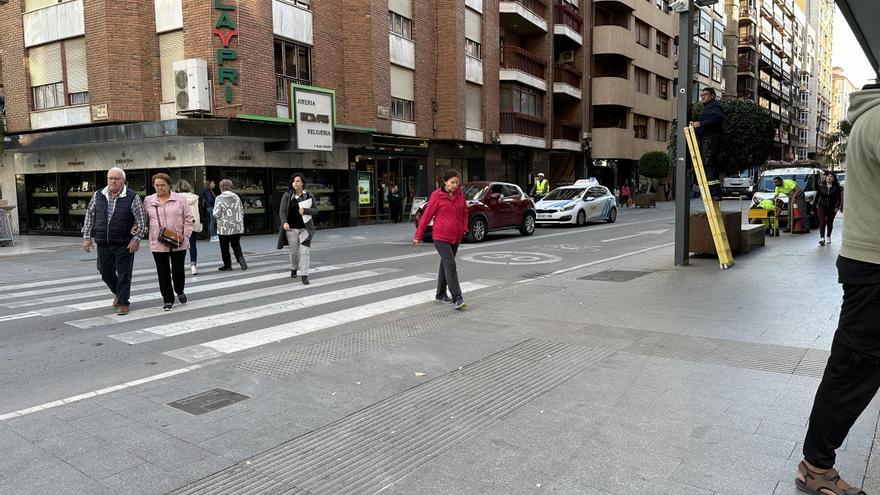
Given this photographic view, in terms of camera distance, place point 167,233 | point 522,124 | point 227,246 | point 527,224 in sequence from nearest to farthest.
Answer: point 167,233
point 227,246
point 527,224
point 522,124

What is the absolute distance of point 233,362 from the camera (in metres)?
5.39

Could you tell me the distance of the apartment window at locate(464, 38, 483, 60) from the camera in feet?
93.9

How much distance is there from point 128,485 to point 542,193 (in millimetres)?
22287

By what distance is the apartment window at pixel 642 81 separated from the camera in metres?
45.4

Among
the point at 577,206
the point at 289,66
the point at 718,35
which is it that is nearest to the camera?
the point at 289,66

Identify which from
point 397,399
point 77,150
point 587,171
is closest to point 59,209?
point 77,150

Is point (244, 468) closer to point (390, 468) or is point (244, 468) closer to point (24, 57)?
point (390, 468)

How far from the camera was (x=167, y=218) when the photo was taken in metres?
7.89

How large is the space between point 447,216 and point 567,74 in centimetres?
3256

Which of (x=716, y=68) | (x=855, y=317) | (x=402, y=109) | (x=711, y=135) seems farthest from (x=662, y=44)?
(x=855, y=317)

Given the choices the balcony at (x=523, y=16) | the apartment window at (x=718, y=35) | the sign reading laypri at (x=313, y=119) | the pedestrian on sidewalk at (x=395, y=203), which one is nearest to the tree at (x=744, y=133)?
the apartment window at (x=718, y=35)

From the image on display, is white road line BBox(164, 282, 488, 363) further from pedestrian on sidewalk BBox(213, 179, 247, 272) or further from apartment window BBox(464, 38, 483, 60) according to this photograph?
apartment window BBox(464, 38, 483, 60)

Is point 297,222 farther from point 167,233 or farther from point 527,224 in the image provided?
point 527,224

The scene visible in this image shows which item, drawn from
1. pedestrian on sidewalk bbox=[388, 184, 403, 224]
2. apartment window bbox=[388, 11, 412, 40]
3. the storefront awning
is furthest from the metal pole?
apartment window bbox=[388, 11, 412, 40]
